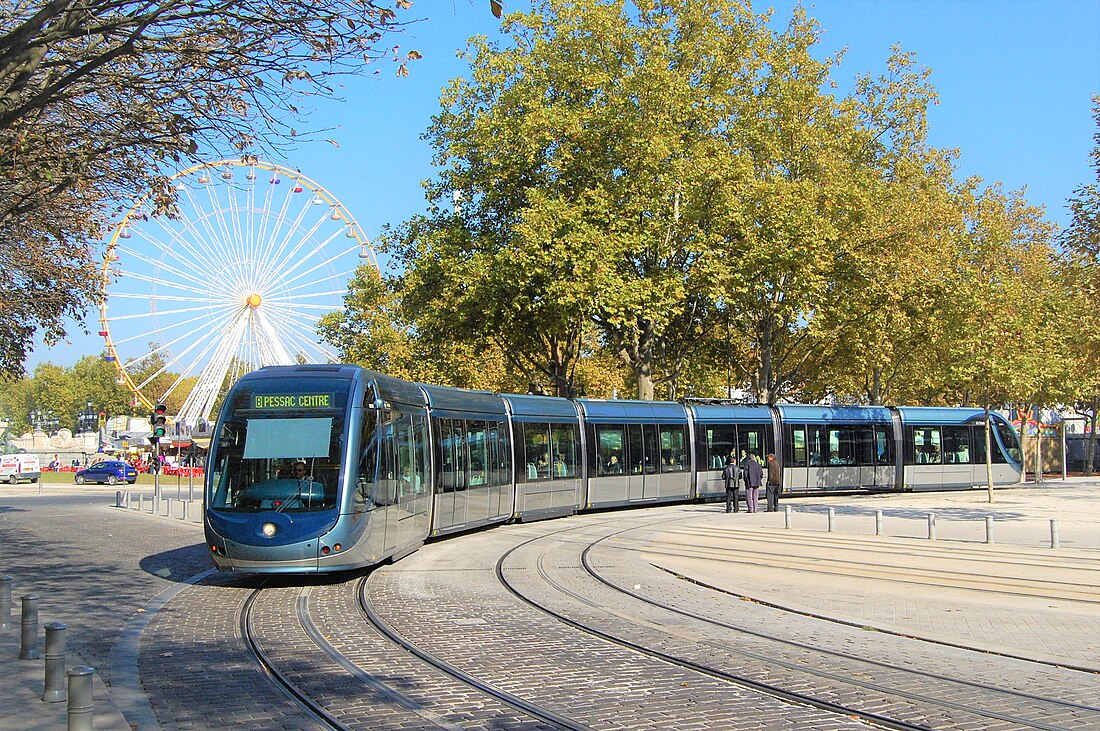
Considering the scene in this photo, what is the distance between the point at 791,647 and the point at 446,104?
1144 inches

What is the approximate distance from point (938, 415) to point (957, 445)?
154 cm

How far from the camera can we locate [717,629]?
433 inches

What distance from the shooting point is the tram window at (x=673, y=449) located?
30109 mm

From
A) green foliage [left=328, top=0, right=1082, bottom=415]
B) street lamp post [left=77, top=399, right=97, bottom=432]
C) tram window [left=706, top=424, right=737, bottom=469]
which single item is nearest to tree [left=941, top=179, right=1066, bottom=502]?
green foliage [left=328, top=0, right=1082, bottom=415]

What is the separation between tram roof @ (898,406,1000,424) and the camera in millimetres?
36656

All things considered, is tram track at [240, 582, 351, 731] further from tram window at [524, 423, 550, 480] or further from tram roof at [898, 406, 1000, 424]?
tram roof at [898, 406, 1000, 424]

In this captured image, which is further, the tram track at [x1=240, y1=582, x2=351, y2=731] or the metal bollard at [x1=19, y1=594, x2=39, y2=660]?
the metal bollard at [x1=19, y1=594, x2=39, y2=660]

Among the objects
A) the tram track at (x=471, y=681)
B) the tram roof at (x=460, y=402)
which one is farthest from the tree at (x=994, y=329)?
the tram track at (x=471, y=681)

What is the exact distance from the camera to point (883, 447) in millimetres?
36062

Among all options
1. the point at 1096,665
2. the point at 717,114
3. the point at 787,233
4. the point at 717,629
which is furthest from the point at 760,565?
the point at 717,114

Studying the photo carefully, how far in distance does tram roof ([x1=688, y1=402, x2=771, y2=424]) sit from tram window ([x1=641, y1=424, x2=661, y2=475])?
2.16 meters

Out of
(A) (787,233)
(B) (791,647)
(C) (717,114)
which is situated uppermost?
(C) (717,114)

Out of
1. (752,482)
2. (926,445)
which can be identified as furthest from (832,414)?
(752,482)

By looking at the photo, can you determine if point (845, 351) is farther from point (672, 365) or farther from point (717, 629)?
point (717, 629)
